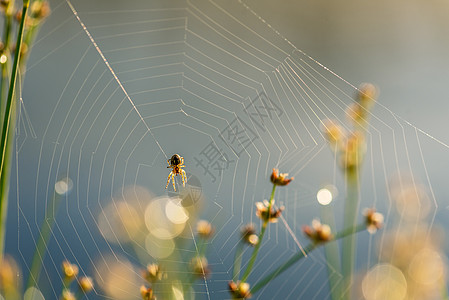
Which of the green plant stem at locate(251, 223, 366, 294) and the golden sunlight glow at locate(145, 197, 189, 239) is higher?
the golden sunlight glow at locate(145, 197, 189, 239)

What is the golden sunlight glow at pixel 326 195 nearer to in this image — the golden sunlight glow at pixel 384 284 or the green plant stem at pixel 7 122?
the golden sunlight glow at pixel 384 284

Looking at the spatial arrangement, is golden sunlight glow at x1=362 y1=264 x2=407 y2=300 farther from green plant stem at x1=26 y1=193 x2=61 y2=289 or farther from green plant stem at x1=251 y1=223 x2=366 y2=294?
green plant stem at x1=26 y1=193 x2=61 y2=289

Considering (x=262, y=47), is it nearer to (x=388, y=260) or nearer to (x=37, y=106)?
(x=37, y=106)

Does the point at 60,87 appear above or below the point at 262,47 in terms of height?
below

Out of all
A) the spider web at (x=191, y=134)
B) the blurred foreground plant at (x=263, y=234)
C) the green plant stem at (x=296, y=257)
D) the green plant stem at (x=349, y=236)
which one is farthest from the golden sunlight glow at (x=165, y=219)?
→ the green plant stem at (x=349, y=236)

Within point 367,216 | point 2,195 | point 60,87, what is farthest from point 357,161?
point 60,87

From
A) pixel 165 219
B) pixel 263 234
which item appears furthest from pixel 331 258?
pixel 165 219

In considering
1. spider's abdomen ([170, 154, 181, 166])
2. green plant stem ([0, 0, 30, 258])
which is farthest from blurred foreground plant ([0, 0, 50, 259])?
spider's abdomen ([170, 154, 181, 166])
